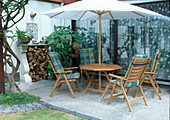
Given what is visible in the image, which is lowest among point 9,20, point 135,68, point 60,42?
point 135,68

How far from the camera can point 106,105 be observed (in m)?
4.03

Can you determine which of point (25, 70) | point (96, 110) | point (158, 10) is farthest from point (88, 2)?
point (25, 70)

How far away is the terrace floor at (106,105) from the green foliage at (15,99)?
27 centimetres

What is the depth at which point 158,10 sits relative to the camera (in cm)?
573

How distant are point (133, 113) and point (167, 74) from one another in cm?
270

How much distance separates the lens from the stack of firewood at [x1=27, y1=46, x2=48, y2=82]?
20.3 ft

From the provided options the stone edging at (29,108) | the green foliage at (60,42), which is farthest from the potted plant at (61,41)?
the stone edging at (29,108)

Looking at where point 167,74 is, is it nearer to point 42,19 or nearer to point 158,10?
point 158,10

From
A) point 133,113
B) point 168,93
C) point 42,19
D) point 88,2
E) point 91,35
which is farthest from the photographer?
point 91,35

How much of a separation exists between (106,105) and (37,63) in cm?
→ 320

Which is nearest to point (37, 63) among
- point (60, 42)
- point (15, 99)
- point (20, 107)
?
point (60, 42)

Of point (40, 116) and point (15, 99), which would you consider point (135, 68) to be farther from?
point (15, 99)

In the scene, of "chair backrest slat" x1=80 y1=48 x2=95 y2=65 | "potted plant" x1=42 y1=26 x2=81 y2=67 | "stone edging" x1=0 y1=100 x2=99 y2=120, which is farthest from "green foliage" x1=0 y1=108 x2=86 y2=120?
"potted plant" x1=42 y1=26 x2=81 y2=67

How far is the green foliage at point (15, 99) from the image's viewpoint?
4.12 metres
